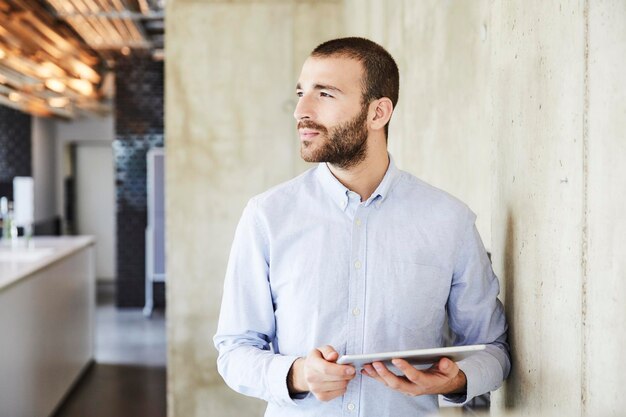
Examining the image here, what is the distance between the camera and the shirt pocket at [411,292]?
1.56 meters

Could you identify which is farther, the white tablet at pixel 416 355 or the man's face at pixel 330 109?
the man's face at pixel 330 109

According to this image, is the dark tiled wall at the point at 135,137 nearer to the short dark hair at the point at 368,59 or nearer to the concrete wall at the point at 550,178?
the concrete wall at the point at 550,178

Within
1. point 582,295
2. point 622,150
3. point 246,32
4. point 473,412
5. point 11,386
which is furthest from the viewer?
point 246,32

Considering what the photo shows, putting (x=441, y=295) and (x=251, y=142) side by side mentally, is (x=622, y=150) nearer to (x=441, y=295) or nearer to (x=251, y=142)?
(x=441, y=295)

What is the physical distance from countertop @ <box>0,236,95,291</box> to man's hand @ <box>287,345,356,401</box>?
3459 millimetres

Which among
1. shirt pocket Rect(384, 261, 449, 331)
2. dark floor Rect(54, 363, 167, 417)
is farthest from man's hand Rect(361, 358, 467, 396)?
dark floor Rect(54, 363, 167, 417)

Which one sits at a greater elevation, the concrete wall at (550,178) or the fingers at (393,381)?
the concrete wall at (550,178)

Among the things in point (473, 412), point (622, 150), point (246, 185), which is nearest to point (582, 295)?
point (622, 150)

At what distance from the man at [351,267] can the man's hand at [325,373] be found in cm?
13

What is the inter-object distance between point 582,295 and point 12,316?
4.15m

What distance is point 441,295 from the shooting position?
1594 millimetres

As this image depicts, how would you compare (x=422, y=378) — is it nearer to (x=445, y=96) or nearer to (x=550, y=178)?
(x=550, y=178)

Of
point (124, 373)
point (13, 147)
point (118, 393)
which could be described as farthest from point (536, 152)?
point (13, 147)

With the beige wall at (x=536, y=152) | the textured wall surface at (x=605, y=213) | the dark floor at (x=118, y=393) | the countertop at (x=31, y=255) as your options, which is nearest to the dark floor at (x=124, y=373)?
the dark floor at (x=118, y=393)
